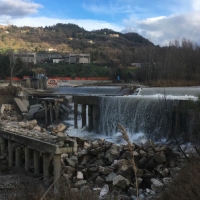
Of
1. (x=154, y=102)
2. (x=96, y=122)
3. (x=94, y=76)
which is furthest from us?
(x=94, y=76)

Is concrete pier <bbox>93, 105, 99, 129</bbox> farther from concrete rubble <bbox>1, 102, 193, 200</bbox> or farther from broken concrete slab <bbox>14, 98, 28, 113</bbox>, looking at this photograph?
broken concrete slab <bbox>14, 98, 28, 113</bbox>

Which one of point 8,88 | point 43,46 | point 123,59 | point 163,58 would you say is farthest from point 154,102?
point 43,46

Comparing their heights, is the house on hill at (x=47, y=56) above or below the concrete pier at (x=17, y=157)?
above

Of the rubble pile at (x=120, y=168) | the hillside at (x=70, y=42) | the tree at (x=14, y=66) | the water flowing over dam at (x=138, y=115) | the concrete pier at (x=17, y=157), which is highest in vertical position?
the hillside at (x=70, y=42)

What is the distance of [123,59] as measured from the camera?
7144 cm

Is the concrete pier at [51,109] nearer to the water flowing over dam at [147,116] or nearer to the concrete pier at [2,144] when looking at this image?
the water flowing over dam at [147,116]

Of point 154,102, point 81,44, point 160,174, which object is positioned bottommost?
point 160,174

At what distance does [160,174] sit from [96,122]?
9.94 meters

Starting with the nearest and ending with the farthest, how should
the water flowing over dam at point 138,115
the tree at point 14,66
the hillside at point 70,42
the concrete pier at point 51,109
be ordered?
Result: the water flowing over dam at point 138,115
the concrete pier at point 51,109
the tree at point 14,66
the hillside at point 70,42

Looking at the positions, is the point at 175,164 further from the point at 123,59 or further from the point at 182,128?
the point at 123,59

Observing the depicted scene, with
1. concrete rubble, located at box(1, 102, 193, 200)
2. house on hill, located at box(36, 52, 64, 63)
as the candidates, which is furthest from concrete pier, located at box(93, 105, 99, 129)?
house on hill, located at box(36, 52, 64, 63)

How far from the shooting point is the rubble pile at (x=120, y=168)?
9664mm

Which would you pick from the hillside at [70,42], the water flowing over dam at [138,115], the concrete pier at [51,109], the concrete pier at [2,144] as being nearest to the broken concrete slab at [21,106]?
the concrete pier at [51,109]

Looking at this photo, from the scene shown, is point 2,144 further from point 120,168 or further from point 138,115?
point 120,168
